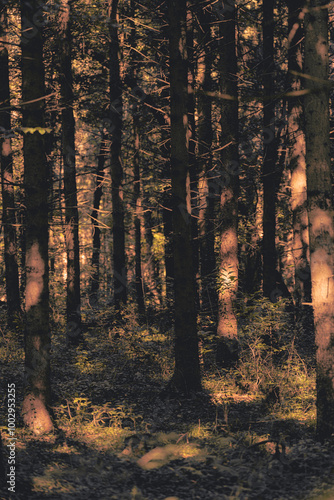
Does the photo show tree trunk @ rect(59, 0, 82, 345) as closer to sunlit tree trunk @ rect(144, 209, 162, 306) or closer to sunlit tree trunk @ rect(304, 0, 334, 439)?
sunlit tree trunk @ rect(144, 209, 162, 306)

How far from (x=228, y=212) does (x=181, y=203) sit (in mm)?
2812

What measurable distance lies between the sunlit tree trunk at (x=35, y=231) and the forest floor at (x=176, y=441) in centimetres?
45

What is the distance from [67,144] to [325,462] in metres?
11.7

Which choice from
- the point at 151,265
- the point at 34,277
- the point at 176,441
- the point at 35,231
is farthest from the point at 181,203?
the point at 151,265

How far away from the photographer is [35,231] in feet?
23.2

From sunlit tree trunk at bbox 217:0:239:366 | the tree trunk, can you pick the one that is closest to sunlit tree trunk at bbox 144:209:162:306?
the tree trunk

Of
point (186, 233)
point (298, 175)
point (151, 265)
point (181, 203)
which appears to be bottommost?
point (186, 233)

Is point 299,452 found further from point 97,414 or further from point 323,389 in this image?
point 97,414

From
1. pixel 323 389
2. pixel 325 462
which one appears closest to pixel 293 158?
pixel 323 389

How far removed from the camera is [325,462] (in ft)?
18.9

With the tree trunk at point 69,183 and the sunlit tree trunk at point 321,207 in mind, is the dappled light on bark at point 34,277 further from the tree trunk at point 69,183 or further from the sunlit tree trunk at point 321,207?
the tree trunk at point 69,183

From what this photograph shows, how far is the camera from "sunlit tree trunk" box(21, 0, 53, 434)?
7.00 m

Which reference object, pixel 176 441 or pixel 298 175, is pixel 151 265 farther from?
pixel 176 441

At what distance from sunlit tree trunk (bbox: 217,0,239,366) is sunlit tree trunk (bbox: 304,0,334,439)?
16.5 ft
